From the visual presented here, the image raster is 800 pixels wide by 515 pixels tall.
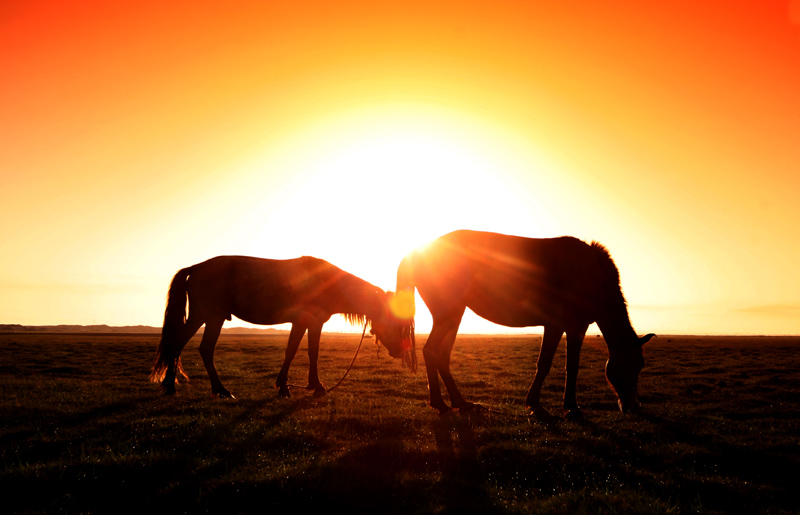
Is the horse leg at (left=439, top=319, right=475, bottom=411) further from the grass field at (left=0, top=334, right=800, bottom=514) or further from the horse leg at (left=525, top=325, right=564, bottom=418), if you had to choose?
the horse leg at (left=525, top=325, right=564, bottom=418)

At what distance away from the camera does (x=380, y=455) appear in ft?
20.7

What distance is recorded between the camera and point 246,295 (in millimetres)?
12523

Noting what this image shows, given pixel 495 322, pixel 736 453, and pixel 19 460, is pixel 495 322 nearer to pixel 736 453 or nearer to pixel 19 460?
pixel 736 453

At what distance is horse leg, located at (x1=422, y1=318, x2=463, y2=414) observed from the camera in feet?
32.1

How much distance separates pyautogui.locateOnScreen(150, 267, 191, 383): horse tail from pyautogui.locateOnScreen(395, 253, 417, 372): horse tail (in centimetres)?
609

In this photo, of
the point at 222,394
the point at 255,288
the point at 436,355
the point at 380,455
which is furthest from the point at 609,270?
the point at 222,394

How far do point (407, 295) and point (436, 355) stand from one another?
193 centimetres

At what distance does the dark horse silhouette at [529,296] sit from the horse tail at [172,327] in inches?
267

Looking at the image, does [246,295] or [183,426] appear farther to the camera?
[246,295]

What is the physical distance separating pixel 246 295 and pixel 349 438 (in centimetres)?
664

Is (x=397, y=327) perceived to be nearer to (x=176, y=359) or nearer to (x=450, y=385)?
(x=450, y=385)

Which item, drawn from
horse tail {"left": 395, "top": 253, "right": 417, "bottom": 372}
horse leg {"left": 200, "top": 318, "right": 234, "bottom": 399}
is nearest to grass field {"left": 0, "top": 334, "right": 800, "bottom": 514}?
horse leg {"left": 200, "top": 318, "right": 234, "bottom": 399}

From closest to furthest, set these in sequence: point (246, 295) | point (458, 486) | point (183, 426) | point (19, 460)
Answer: point (458, 486)
point (19, 460)
point (183, 426)
point (246, 295)

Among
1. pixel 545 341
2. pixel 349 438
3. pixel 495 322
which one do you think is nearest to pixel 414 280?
pixel 495 322
